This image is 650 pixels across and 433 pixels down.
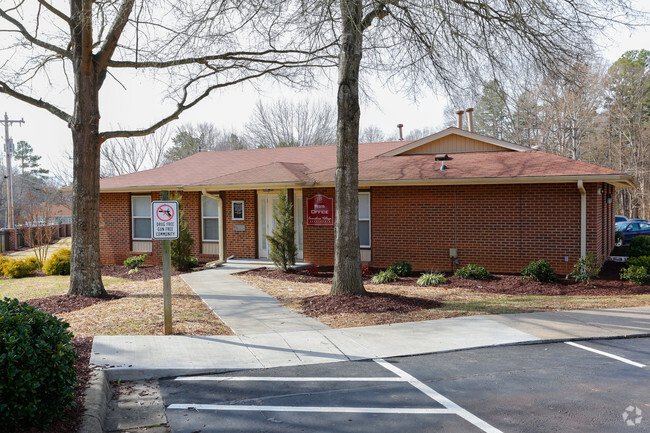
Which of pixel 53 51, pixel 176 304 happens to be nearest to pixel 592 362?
pixel 176 304

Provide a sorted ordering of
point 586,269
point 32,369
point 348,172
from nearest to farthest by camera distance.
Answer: point 32,369
point 348,172
point 586,269

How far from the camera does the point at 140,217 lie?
19.6m

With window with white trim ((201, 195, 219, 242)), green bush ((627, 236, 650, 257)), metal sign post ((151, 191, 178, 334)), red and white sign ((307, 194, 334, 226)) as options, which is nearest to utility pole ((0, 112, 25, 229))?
window with white trim ((201, 195, 219, 242))

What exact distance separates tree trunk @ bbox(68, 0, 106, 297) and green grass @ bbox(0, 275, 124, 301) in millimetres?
1589

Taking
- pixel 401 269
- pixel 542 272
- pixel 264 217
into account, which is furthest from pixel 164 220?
pixel 264 217

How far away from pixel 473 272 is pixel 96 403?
1115cm

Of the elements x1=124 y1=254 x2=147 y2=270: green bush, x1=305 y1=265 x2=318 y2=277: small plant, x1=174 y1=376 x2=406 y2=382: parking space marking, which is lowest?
x1=174 y1=376 x2=406 y2=382: parking space marking

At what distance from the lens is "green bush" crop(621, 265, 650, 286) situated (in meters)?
13.6

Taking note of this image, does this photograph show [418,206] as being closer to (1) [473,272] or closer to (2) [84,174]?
(1) [473,272]

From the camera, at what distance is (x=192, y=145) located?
5369 centimetres

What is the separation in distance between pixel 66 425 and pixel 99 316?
5154 mm

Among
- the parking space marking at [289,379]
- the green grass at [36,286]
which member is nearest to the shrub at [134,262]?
the green grass at [36,286]

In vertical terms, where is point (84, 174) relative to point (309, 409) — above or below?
above

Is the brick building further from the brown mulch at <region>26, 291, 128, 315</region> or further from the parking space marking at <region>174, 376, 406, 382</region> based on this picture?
the parking space marking at <region>174, 376, 406, 382</region>
